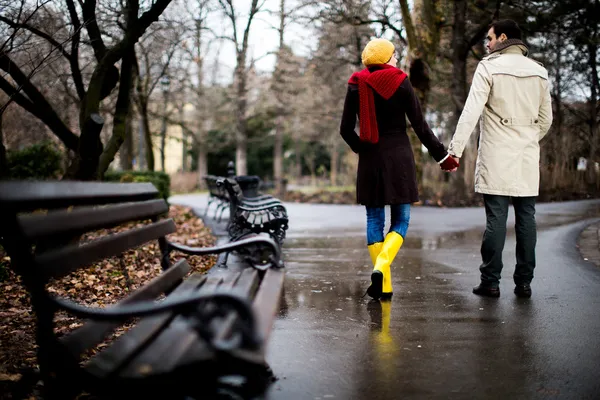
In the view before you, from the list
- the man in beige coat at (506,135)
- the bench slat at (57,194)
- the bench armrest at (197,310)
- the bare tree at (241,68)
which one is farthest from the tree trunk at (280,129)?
the bench armrest at (197,310)

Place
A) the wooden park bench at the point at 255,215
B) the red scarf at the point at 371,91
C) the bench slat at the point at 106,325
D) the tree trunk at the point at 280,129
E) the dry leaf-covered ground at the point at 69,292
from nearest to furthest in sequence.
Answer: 1. the bench slat at the point at 106,325
2. the dry leaf-covered ground at the point at 69,292
3. the red scarf at the point at 371,91
4. the wooden park bench at the point at 255,215
5. the tree trunk at the point at 280,129

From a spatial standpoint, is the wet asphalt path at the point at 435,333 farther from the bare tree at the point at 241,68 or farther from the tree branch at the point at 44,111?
the bare tree at the point at 241,68

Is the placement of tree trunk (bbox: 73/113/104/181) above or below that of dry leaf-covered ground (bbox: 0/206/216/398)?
above

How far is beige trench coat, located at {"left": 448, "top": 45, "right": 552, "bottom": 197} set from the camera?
16.7 feet

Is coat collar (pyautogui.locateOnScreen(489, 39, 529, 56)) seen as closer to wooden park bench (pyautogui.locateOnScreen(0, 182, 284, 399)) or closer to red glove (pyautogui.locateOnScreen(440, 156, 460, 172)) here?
red glove (pyautogui.locateOnScreen(440, 156, 460, 172))

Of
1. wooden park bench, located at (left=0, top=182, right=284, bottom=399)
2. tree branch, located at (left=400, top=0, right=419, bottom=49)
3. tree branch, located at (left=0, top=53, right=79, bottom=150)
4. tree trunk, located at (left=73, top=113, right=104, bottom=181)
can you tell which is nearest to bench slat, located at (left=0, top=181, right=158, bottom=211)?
wooden park bench, located at (left=0, top=182, right=284, bottom=399)

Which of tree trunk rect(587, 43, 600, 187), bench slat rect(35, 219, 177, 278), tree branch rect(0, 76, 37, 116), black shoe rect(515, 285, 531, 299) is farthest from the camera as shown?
tree trunk rect(587, 43, 600, 187)

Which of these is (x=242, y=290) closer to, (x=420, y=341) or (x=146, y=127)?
(x=420, y=341)

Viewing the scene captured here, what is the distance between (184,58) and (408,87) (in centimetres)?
1833

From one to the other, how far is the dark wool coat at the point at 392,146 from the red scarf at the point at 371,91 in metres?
0.06

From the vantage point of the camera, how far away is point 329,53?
78.1 ft

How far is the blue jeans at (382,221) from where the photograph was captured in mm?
5082

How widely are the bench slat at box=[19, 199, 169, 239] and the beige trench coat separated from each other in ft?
8.91

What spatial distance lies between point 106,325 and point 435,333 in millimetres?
2298
